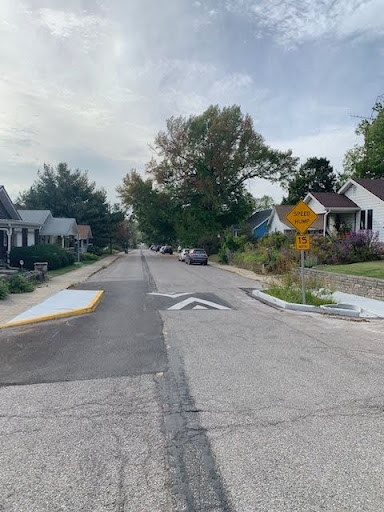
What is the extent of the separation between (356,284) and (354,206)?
18245 mm

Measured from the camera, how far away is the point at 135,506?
2953 mm

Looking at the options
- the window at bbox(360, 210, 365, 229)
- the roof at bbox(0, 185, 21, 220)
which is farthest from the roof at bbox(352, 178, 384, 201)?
the roof at bbox(0, 185, 21, 220)

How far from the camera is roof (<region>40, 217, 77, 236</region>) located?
141ft

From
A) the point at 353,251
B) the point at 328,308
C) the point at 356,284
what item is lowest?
the point at 328,308

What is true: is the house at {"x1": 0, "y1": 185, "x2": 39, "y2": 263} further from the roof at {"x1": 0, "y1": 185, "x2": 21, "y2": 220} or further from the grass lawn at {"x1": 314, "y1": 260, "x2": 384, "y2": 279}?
the grass lawn at {"x1": 314, "y1": 260, "x2": 384, "y2": 279}

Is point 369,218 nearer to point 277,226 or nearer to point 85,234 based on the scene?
point 277,226

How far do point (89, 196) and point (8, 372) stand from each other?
5760 cm

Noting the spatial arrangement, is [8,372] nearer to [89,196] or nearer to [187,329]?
[187,329]

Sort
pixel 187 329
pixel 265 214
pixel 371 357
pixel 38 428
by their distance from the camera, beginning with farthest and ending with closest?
pixel 265 214, pixel 187 329, pixel 371 357, pixel 38 428

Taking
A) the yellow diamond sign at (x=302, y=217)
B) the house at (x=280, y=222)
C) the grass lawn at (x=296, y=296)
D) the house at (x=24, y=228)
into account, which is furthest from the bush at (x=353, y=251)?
the house at (x=24, y=228)

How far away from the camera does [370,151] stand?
47469 millimetres

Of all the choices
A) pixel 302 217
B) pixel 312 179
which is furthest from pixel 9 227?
pixel 312 179

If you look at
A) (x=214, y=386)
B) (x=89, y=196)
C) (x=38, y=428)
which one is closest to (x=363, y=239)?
(x=214, y=386)

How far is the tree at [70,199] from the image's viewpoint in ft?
193
